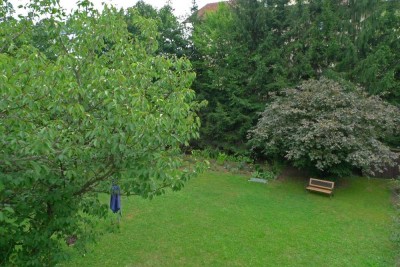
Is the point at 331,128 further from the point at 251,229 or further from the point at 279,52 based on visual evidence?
the point at 279,52

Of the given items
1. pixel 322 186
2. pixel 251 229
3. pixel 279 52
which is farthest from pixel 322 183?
pixel 279 52

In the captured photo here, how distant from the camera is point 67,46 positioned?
364 cm

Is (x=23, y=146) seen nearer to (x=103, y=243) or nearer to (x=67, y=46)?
(x=67, y=46)

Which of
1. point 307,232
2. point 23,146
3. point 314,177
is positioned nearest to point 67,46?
point 23,146

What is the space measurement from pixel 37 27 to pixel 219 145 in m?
10.3

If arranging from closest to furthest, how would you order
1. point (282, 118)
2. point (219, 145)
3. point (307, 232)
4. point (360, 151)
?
point (307, 232) < point (360, 151) < point (282, 118) < point (219, 145)

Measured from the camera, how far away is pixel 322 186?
31.6ft

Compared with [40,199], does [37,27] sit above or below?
above

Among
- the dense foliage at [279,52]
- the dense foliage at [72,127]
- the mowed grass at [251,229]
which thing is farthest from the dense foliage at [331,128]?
the dense foliage at [72,127]

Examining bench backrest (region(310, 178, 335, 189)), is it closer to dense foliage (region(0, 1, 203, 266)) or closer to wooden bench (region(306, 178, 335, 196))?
wooden bench (region(306, 178, 335, 196))

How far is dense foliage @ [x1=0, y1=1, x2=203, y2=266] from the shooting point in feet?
7.98

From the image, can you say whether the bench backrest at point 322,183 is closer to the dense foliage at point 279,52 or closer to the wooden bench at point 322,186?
the wooden bench at point 322,186

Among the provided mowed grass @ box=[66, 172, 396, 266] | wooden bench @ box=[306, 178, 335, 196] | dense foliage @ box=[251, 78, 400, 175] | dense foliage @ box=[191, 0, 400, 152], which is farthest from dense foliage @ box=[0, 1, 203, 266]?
dense foliage @ box=[191, 0, 400, 152]

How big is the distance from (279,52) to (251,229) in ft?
25.9
